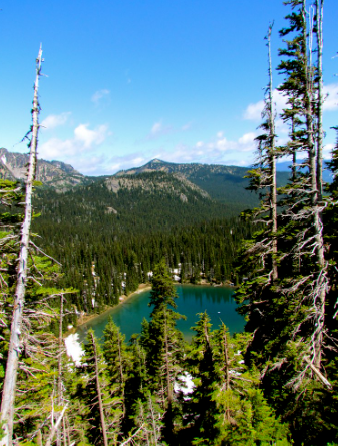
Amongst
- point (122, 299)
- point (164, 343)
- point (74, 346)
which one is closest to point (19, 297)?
point (164, 343)

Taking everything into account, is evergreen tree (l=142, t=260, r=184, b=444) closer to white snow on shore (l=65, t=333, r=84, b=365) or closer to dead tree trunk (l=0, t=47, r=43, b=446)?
dead tree trunk (l=0, t=47, r=43, b=446)

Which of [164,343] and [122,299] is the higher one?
[164,343]

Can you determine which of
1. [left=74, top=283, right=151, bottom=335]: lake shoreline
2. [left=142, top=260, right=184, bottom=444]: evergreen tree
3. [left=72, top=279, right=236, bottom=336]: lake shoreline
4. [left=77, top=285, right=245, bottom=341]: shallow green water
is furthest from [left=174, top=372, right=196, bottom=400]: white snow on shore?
[left=74, top=283, right=151, bottom=335]: lake shoreline

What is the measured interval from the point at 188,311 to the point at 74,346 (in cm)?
2687

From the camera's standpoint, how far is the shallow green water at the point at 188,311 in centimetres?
5342

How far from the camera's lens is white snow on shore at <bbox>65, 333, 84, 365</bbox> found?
142 feet

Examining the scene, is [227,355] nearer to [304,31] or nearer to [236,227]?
[304,31]

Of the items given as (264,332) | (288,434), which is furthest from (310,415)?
(264,332)

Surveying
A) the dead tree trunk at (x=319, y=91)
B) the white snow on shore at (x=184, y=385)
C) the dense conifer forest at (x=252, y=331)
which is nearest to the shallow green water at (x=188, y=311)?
the white snow on shore at (x=184, y=385)

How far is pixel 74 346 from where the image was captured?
47.1 meters

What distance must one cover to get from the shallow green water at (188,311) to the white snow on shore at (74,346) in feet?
4.86

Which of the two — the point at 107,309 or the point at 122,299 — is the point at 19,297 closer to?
the point at 107,309

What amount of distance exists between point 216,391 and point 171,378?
13.0 metres

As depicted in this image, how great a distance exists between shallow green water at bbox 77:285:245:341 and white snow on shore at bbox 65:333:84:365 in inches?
58.3
